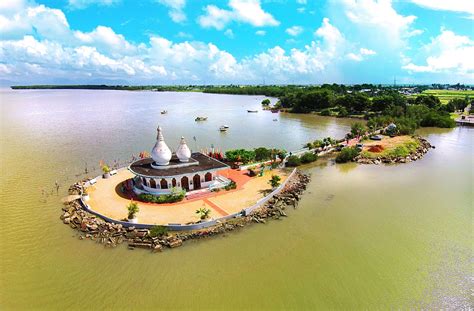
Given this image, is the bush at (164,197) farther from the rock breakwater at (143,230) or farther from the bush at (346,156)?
the bush at (346,156)

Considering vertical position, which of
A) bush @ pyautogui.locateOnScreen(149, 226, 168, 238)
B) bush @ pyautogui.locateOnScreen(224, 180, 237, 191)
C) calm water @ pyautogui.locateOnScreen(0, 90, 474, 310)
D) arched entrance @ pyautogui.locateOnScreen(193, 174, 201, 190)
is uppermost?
arched entrance @ pyautogui.locateOnScreen(193, 174, 201, 190)

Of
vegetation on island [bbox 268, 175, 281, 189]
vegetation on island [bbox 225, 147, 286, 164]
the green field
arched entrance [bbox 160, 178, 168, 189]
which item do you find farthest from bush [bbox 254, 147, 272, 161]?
the green field

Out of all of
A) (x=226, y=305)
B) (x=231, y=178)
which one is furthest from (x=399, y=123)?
(x=226, y=305)

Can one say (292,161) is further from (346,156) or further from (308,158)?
(346,156)

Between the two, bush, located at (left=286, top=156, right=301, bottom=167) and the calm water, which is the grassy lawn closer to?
the calm water

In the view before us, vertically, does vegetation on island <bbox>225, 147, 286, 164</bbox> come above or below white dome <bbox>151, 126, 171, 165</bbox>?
below

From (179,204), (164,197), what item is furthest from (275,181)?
(164,197)

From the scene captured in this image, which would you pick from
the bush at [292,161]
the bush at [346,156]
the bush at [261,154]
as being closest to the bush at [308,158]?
the bush at [292,161]
